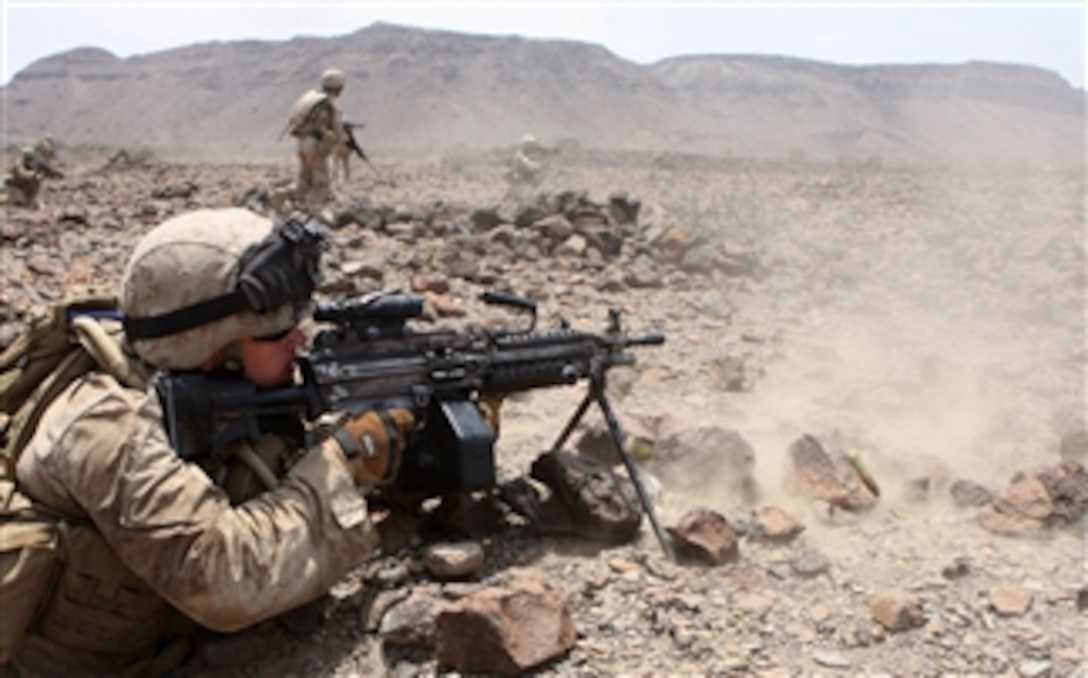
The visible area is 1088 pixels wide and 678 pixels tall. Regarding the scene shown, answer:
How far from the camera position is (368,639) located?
2.94m

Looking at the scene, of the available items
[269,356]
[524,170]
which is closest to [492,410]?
[269,356]

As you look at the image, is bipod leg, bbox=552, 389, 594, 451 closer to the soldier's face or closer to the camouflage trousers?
the soldier's face

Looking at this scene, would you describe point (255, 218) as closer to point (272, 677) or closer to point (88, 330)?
point (88, 330)

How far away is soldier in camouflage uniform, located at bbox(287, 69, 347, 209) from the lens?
1242 cm

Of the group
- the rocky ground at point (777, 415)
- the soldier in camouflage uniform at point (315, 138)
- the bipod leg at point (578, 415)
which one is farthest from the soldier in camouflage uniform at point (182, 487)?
the soldier in camouflage uniform at point (315, 138)

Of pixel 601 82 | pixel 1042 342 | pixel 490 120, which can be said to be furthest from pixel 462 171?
pixel 601 82

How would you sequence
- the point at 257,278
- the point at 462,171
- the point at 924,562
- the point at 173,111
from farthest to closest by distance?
the point at 173,111
the point at 462,171
the point at 924,562
the point at 257,278

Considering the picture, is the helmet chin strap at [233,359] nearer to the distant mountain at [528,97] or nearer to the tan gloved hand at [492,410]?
the tan gloved hand at [492,410]

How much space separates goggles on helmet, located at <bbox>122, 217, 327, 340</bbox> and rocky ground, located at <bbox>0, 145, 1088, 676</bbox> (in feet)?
3.05

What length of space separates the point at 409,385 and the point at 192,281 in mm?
866

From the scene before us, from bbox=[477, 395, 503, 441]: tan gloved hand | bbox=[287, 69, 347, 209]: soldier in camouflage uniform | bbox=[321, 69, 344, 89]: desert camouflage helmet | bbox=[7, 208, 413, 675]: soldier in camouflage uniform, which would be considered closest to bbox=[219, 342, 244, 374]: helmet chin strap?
bbox=[7, 208, 413, 675]: soldier in camouflage uniform

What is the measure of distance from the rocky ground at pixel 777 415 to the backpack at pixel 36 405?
1.75 feet

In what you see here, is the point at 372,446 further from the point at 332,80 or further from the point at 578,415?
the point at 332,80

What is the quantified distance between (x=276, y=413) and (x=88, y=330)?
535 millimetres
